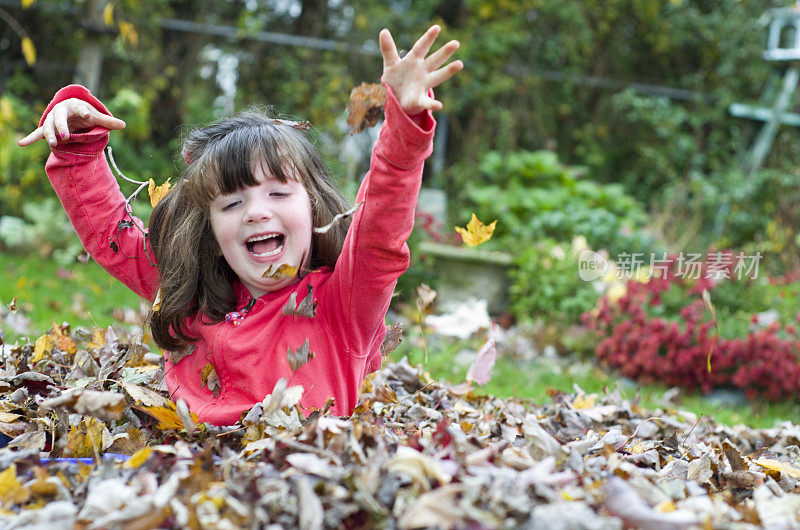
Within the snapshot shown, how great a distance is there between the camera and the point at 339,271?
1.78 m

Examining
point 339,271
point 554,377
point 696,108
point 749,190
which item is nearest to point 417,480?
point 339,271

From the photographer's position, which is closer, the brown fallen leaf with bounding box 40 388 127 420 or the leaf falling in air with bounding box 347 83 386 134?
the brown fallen leaf with bounding box 40 388 127 420

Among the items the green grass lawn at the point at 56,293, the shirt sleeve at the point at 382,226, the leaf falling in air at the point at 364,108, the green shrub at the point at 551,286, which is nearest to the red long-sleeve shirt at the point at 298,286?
the shirt sleeve at the point at 382,226

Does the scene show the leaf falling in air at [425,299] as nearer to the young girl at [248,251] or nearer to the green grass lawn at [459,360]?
the young girl at [248,251]

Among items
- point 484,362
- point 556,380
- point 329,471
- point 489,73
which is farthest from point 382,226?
point 489,73

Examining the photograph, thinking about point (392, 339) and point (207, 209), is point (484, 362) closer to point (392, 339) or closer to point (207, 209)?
point (392, 339)

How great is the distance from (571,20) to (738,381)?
530 centimetres

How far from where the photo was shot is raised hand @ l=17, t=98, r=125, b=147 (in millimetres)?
1901

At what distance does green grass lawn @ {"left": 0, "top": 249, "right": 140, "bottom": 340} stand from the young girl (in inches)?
58.2

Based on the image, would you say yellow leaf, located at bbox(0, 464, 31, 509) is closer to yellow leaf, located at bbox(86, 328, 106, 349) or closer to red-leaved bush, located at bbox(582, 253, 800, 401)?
yellow leaf, located at bbox(86, 328, 106, 349)

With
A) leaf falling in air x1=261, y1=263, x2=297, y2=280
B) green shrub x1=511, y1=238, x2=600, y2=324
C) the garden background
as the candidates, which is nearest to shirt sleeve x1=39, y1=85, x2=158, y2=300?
leaf falling in air x1=261, y1=263, x2=297, y2=280

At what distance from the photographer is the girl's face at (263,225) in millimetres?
1829

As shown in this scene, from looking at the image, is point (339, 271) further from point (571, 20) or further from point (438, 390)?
point (571, 20)

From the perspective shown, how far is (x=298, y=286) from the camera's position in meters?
1.91
